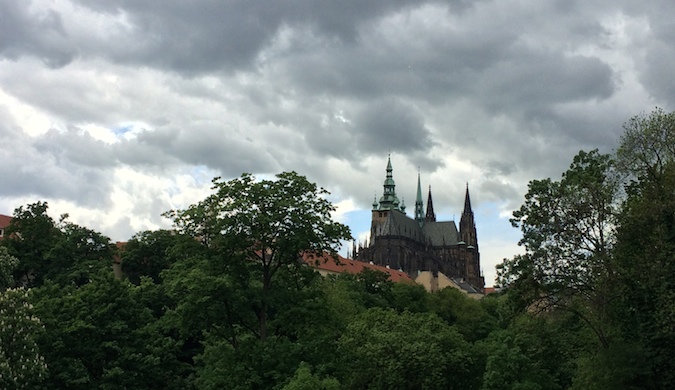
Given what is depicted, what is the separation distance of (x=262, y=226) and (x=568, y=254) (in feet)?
44.5

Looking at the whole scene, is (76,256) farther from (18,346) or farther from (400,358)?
(400,358)

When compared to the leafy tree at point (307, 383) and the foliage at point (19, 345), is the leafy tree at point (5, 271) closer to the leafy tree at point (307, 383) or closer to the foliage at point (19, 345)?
the foliage at point (19, 345)

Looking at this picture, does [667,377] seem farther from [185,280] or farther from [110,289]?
[110,289]

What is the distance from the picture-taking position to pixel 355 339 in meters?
40.0

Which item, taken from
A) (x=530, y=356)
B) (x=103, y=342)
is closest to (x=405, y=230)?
(x=530, y=356)

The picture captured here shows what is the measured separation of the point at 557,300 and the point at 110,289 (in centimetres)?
2605

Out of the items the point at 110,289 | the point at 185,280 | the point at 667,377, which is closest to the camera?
the point at 667,377

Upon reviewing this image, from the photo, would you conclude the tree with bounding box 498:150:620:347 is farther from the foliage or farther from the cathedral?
the cathedral

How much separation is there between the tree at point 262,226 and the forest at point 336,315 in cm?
7

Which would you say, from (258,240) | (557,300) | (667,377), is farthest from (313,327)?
(667,377)

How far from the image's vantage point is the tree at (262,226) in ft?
113

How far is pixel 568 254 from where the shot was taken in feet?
106

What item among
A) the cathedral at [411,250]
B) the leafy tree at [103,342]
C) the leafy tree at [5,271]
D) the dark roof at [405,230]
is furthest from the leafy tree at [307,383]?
the dark roof at [405,230]

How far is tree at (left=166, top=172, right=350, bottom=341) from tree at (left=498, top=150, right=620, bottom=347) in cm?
885
